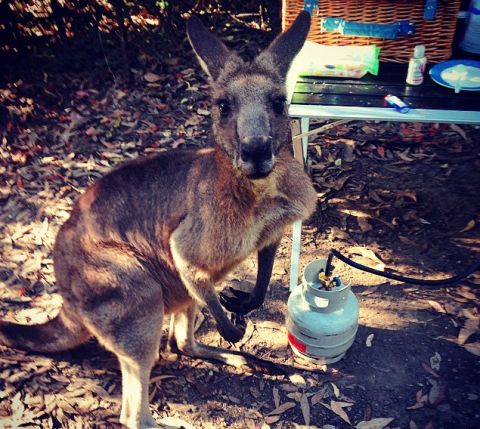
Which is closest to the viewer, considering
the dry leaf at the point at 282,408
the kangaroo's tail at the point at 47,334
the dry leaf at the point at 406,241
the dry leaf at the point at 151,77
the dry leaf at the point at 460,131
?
the kangaroo's tail at the point at 47,334

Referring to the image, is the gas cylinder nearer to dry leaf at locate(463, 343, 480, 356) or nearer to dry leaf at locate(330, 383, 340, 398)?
dry leaf at locate(330, 383, 340, 398)

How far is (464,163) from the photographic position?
4.54 metres

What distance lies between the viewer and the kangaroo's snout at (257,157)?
2.11 meters

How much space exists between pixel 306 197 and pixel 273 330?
1157 mm

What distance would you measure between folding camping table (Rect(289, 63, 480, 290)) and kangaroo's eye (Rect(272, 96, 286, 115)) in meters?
0.62

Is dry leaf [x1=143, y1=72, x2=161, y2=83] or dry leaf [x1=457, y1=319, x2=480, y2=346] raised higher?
dry leaf [x1=143, y1=72, x2=161, y2=83]

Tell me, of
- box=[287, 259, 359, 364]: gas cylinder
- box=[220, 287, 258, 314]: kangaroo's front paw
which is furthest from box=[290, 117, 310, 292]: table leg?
box=[220, 287, 258, 314]: kangaroo's front paw

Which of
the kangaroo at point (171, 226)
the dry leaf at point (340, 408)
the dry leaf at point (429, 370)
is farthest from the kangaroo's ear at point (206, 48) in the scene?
the dry leaf at point (429, 370)

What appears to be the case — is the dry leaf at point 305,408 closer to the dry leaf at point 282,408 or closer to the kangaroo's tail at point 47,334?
the dry leaf at point 282,408

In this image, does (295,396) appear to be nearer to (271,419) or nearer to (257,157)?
(271,419)

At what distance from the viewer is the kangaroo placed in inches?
96.5

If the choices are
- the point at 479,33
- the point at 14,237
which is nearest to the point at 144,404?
the point at 14,237

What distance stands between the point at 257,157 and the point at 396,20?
2.19 meters

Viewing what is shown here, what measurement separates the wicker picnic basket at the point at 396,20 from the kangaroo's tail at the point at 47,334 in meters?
2.61
